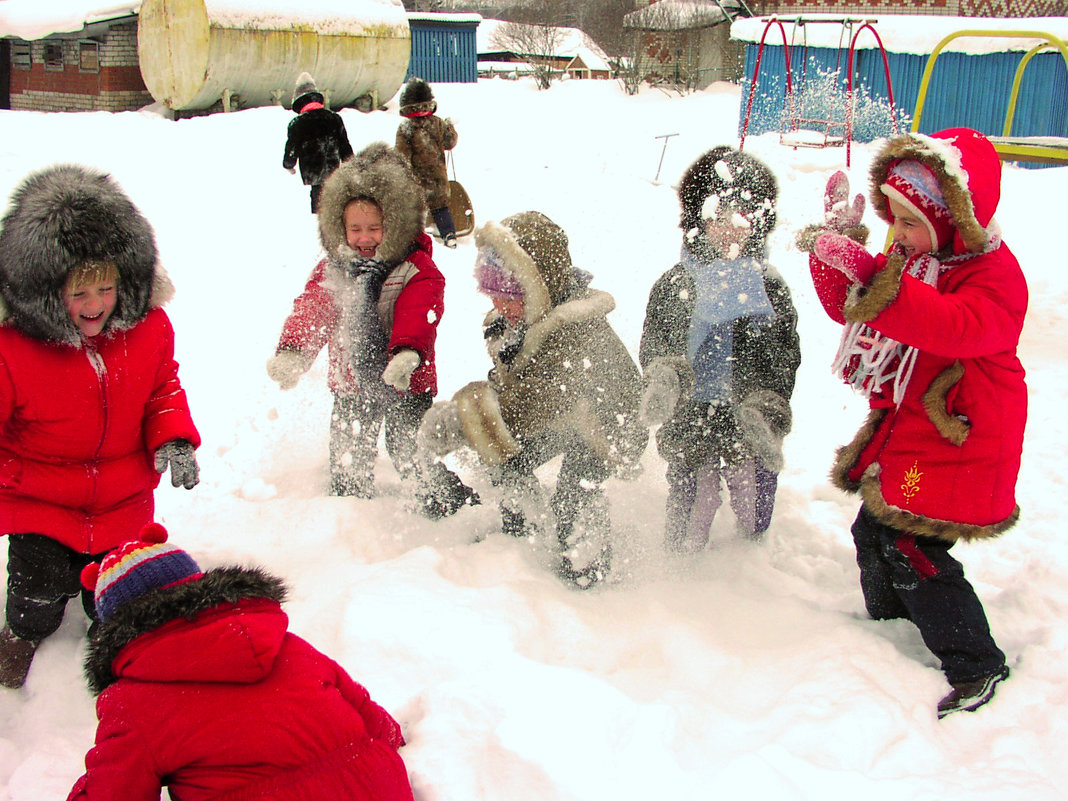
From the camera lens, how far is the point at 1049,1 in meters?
21.4

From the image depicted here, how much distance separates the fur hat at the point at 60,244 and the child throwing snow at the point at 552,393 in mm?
1033

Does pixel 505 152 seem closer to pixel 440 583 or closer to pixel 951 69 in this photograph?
pixel 951 69

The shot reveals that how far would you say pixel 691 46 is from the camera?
25.8m

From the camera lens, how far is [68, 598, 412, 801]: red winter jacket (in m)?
1.60

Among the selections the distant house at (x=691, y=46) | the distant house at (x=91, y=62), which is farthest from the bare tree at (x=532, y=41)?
the distant house at (x=91, y=62)

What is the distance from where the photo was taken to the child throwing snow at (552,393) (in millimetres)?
2738

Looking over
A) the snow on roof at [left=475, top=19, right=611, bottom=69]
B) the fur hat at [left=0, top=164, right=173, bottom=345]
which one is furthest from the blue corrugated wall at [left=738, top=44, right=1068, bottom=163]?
the snow on roof at [left=475, top=19, right=611, bottom=69]

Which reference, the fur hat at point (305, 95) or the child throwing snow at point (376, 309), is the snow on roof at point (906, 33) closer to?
the fur hat at point (305, 95)

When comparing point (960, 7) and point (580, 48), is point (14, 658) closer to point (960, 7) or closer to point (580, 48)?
point (960, 7)

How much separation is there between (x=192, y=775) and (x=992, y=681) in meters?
2.03

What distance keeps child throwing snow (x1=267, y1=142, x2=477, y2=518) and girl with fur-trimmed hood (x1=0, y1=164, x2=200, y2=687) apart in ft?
2.33

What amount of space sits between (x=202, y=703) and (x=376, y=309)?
200 cm

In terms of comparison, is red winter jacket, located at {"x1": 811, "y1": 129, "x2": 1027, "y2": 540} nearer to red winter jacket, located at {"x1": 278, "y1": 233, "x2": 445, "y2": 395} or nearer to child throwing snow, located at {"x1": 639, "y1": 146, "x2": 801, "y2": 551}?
child throwing snow, located at {"x1": 639, "y1": 146, "x2": 801, "y2": 551}

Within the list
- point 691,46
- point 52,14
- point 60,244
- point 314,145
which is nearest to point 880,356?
point 60,244
